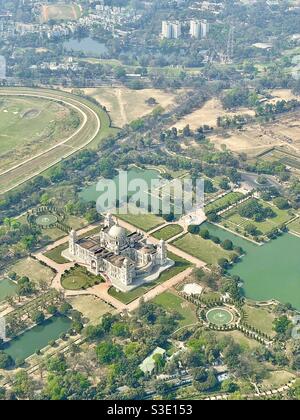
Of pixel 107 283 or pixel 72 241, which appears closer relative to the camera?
Result: pixel 107 283

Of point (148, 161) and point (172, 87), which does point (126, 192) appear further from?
point (172, 87)

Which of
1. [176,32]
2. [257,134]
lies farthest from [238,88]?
[176,32]

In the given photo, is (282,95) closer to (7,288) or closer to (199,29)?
(199,29)

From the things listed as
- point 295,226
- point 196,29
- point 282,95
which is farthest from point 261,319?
point 196,29

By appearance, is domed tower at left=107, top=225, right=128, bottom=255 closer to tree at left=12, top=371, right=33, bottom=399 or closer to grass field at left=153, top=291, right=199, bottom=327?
grass field at left=153, top=291, right=199, bottom=327

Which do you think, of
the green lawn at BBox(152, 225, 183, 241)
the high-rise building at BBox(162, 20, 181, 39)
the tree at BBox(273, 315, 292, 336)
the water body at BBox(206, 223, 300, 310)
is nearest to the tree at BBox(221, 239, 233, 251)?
the water body at BBox(206, 223, 300, 310)

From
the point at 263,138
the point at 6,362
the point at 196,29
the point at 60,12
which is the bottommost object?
the point at 6,362
